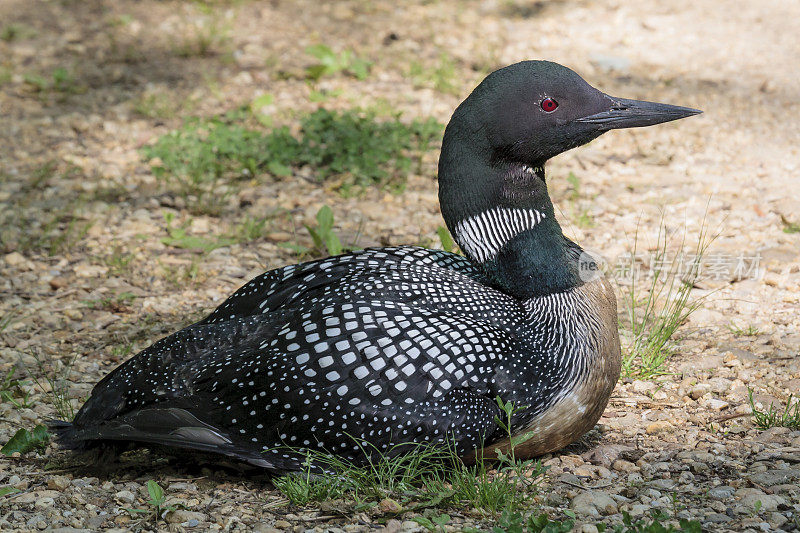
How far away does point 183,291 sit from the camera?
559 cm

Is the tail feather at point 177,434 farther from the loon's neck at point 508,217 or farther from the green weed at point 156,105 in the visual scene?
the green weed at point 156,105

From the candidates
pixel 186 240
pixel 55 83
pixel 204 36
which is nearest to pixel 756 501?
pixel 186 240

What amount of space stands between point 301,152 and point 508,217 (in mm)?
3253

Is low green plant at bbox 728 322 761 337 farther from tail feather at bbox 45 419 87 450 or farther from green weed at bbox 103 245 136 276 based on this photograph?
green weed at bbox 103 245 136 276

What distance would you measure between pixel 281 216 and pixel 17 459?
9.20ft

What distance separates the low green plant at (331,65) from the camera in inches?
323

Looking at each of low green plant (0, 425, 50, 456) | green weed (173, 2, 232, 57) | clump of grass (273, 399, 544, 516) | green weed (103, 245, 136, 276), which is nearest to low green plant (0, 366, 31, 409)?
low green plant (0, 425, 50, 456)

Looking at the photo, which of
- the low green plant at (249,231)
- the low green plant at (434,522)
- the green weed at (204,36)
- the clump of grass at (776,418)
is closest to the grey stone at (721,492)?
the clump of grass at (776,418)

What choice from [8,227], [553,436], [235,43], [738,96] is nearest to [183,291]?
[8,227]

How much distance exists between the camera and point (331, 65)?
8289 millimetres

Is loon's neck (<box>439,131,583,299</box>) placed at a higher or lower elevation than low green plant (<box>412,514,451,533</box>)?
higher

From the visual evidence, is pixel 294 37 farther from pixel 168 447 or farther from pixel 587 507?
pixel 587 507

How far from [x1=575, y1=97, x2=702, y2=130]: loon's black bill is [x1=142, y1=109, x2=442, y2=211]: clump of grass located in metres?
2.85

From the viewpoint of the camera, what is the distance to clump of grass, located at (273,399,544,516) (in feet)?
11.5
